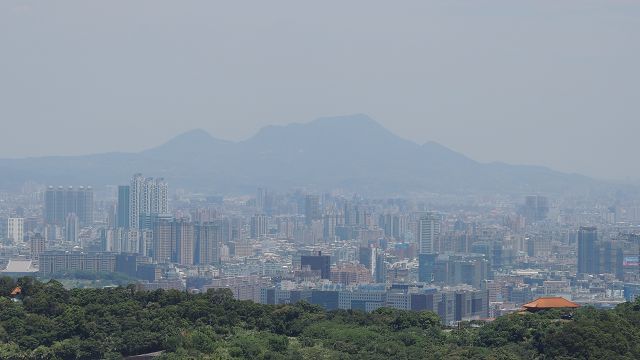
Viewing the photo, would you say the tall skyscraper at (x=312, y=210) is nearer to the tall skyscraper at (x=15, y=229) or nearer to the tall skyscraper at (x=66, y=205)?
the tall skyscraper at (x=66, y=205)

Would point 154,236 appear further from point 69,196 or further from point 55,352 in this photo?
point 55,352

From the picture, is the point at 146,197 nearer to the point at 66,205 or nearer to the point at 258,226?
the point at 66,205

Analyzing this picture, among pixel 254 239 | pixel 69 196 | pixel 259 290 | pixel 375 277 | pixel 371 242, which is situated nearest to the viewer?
pixel 259 290

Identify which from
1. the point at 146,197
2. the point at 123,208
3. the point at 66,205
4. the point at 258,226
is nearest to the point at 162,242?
the point at 123,208

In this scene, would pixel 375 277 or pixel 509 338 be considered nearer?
pixel 509 338

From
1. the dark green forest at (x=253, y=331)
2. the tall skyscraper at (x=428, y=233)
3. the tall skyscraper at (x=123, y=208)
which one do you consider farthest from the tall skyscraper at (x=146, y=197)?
the dark green forest at (x=253, y=331)

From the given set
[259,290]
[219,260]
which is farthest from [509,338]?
[219,260]

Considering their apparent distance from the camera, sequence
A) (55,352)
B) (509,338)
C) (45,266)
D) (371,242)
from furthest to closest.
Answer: (371,242) < (45,266) < (509,338) < (55,352)
